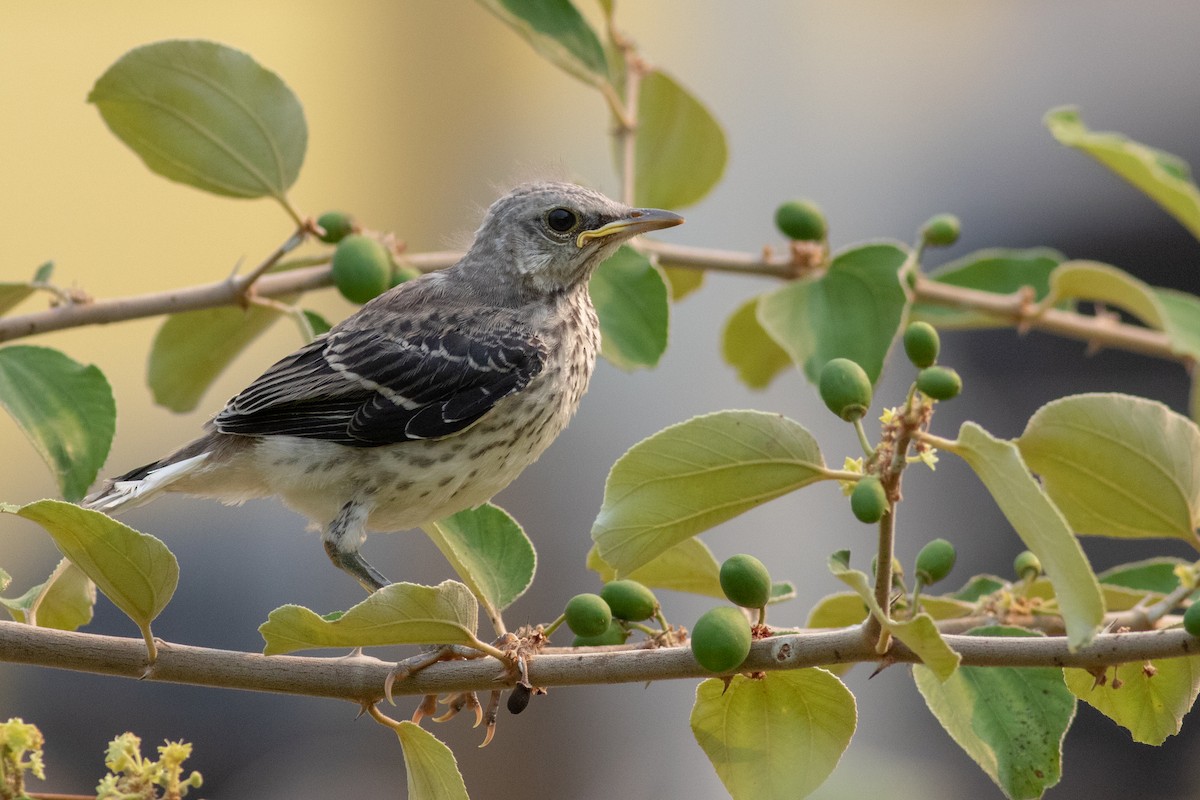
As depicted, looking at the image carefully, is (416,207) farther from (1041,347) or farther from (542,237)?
(542,237)

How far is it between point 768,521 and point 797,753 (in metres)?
4.13

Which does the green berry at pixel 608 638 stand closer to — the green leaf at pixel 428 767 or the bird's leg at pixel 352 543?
the green leaf at pixel 428 767

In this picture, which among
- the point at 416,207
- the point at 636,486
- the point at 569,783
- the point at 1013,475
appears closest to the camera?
the point at 1013,475

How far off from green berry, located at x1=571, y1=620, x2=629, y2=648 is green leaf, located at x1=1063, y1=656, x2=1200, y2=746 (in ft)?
1.32

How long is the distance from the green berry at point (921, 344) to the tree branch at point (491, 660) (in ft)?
0.72

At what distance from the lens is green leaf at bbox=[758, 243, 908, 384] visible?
5.22 ft

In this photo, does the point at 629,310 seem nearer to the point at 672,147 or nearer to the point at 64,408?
the point at 672,147

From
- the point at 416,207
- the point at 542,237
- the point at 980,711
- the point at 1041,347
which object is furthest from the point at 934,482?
the point at 980,711

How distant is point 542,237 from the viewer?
1.93 m

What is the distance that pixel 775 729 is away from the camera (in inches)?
47.1

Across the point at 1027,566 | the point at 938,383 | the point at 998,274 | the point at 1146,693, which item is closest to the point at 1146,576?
the point at 1027,566

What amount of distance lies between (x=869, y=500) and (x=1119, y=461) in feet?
1.04

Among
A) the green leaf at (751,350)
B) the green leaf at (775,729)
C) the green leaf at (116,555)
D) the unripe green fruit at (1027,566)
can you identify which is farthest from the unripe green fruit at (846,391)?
the green leaf at (751,350)

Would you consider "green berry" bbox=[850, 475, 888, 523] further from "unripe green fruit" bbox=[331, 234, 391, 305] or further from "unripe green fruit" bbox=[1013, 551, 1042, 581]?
"unripe green fruit" bbox=[331, 234, 391, 305]
